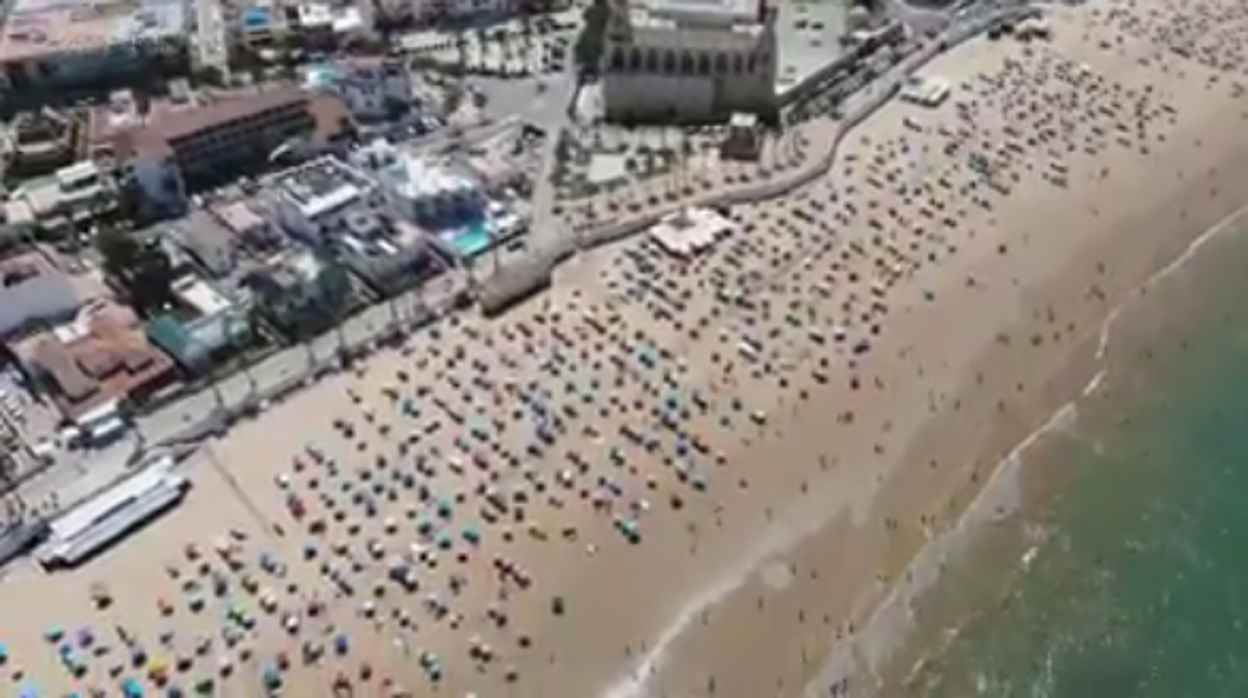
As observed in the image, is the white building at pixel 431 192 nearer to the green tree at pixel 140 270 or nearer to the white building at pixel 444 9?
the green tree at pixel 140 270

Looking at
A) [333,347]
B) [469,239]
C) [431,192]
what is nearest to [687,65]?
[431,192]

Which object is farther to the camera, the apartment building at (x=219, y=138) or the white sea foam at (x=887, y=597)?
the apartment building at (x=219, y=138)

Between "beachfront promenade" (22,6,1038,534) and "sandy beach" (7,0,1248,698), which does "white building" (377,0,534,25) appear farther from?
"sandy beach" (7,0,1248,698)

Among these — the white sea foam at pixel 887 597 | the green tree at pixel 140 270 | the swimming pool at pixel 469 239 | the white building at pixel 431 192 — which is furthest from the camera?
the white building at pixel 431 192

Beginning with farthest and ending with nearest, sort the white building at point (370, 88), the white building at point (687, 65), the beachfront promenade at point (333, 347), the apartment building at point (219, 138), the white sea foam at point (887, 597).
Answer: the white building at point (687, 65), the white building at point (370, 88), the apartment building at point (219, 138), the beachfront promenade at point (333, 347), the white sea foam at point (887, 597)

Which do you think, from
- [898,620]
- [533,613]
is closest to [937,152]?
[898,620]

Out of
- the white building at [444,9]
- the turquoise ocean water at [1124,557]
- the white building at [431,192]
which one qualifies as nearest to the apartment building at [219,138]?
the white building at [431,192]

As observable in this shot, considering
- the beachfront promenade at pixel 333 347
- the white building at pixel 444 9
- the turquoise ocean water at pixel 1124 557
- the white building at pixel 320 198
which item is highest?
the white building at pixel 444 9

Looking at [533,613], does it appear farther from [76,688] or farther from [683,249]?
[683,249]

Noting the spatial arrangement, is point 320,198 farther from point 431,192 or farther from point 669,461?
point 669,461
